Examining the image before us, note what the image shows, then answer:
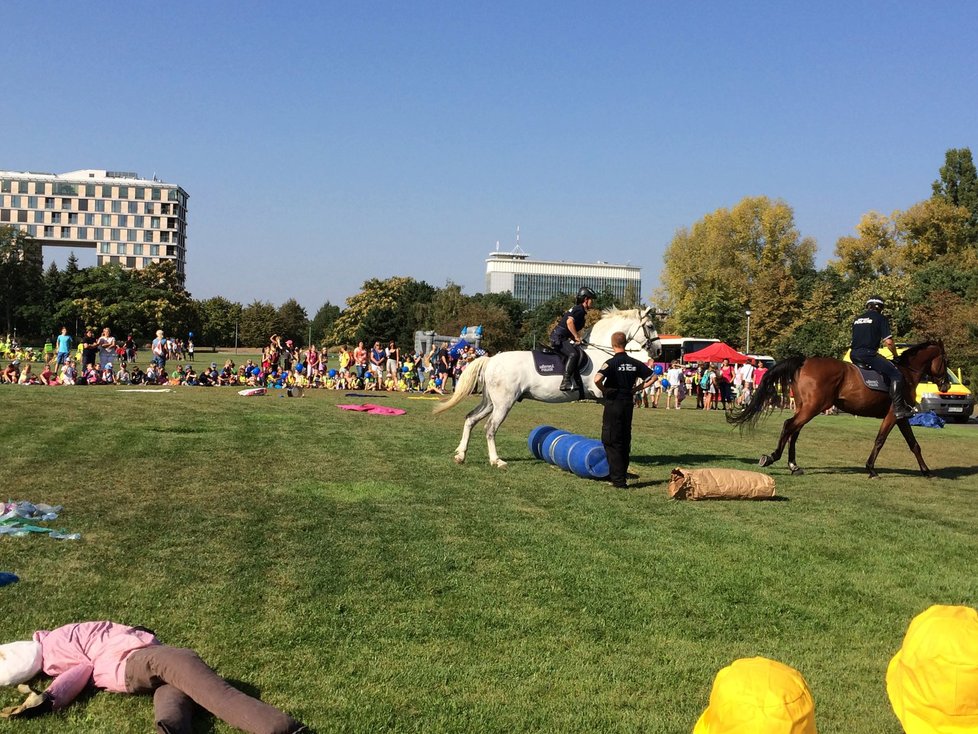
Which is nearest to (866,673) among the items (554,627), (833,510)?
(554,627)

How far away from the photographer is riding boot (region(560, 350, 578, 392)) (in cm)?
1387

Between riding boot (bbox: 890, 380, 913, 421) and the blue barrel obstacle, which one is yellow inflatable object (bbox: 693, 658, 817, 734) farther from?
riding boot (bbox: 890, 380, 913, 421)

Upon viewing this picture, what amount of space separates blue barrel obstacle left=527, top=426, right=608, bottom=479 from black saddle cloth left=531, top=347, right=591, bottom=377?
3.50 feet

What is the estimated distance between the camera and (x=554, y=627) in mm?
5906

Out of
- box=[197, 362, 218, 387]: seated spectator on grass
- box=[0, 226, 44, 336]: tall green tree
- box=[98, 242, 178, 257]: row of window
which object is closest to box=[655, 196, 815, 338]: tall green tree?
box=[197, 362, 218, 387]: seated spectator on grass

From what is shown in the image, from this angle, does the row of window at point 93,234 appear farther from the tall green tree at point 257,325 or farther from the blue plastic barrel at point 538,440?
the blue plastic barrel at point 538,440

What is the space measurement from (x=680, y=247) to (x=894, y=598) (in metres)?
74.5

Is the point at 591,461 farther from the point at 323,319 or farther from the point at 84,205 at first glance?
the point at 84,205

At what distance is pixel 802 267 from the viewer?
75.8 metres

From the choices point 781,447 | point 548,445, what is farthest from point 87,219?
point 781,447

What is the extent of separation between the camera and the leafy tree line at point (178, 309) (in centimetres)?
8981

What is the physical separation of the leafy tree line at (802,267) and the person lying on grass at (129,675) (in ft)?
193

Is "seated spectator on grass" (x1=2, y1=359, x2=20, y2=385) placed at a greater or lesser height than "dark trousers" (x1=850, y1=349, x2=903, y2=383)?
lesser

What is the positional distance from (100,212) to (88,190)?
5136 mm
